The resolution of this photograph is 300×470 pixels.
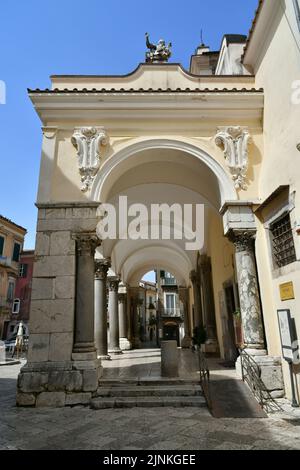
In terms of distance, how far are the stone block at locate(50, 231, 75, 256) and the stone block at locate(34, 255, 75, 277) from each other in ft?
0.34

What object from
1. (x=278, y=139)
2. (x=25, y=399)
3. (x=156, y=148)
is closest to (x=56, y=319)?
(x=25, y=399)

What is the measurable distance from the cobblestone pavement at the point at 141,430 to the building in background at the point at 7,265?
23505 mm

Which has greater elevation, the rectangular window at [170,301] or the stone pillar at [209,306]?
the rectangular window at [170,301]

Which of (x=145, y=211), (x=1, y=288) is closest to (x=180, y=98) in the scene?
(x=145, y=211)

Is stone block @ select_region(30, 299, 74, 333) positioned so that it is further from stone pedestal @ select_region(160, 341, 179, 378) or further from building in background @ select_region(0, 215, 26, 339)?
building in background @ select_region(0, 215, 26, 339)

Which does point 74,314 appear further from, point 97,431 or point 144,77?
point 144,77

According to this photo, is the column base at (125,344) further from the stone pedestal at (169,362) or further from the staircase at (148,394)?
the staircase at (148,394)

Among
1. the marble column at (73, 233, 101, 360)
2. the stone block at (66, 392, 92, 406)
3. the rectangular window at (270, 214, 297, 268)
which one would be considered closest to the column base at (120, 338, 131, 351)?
the marble column at (73, 233, 101, 360)

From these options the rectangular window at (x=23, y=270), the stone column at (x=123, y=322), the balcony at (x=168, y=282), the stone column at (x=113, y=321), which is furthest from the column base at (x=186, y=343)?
the rectangular window at (x=23, y=270)

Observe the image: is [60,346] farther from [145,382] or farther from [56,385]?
[145,382]

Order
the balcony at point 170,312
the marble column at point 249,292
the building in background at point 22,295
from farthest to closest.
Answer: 1. the building in background at point 22,295
2. the balcony at point 170,312
3. the marble column at point 249,292

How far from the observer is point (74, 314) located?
19.5ft

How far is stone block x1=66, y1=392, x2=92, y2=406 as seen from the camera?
5340 mm

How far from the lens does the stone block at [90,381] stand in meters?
5.45
